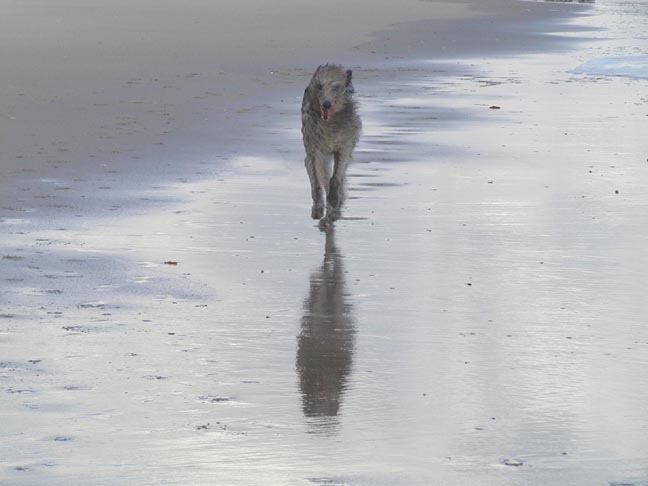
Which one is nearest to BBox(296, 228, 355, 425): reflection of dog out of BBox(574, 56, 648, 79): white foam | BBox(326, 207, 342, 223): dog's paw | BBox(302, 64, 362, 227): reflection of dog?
BBox(326, 207, 342, 223): dog's paw

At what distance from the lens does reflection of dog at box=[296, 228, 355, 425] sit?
7000 mm

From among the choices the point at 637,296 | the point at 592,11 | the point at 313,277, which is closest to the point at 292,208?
the point at 313,277

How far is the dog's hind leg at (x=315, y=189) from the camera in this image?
11.8 meters

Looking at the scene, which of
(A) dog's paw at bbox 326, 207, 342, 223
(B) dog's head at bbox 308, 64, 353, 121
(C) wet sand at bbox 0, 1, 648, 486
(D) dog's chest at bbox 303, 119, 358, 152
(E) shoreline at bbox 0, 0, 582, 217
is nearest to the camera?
(C) wet sand at bbox 0, 1, 648, 486

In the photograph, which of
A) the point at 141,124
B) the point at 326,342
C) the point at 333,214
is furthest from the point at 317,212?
the point at 141,124

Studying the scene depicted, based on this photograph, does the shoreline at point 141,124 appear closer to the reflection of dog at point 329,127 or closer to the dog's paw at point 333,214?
the reflection of dog at point 329,127

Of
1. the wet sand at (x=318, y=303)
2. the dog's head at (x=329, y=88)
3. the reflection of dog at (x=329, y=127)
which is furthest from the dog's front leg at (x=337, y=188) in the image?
the dog's head at (x=329, y=88)

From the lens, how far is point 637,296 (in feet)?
29.9

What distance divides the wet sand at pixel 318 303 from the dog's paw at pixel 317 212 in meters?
0.11

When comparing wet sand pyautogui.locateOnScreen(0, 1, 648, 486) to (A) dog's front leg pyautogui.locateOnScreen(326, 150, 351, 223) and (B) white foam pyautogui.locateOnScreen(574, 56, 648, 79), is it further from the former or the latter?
(B) white foam pyautogui.locateOnScreen(574, 56, 648, 79)

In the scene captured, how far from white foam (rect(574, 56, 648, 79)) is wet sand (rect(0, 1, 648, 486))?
281 inches

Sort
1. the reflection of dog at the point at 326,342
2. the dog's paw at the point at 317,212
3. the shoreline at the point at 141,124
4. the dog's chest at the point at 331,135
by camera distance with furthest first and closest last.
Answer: the shoreline at the point at 141,124, the dog's chest at the point at 331,135, the dog's paw at the point at 317,212, the reflection of dog at the point at 326,342

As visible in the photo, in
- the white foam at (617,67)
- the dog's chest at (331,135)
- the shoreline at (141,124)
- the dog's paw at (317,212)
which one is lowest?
the white foam at (617,67)

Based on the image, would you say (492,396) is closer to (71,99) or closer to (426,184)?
(426,184)
